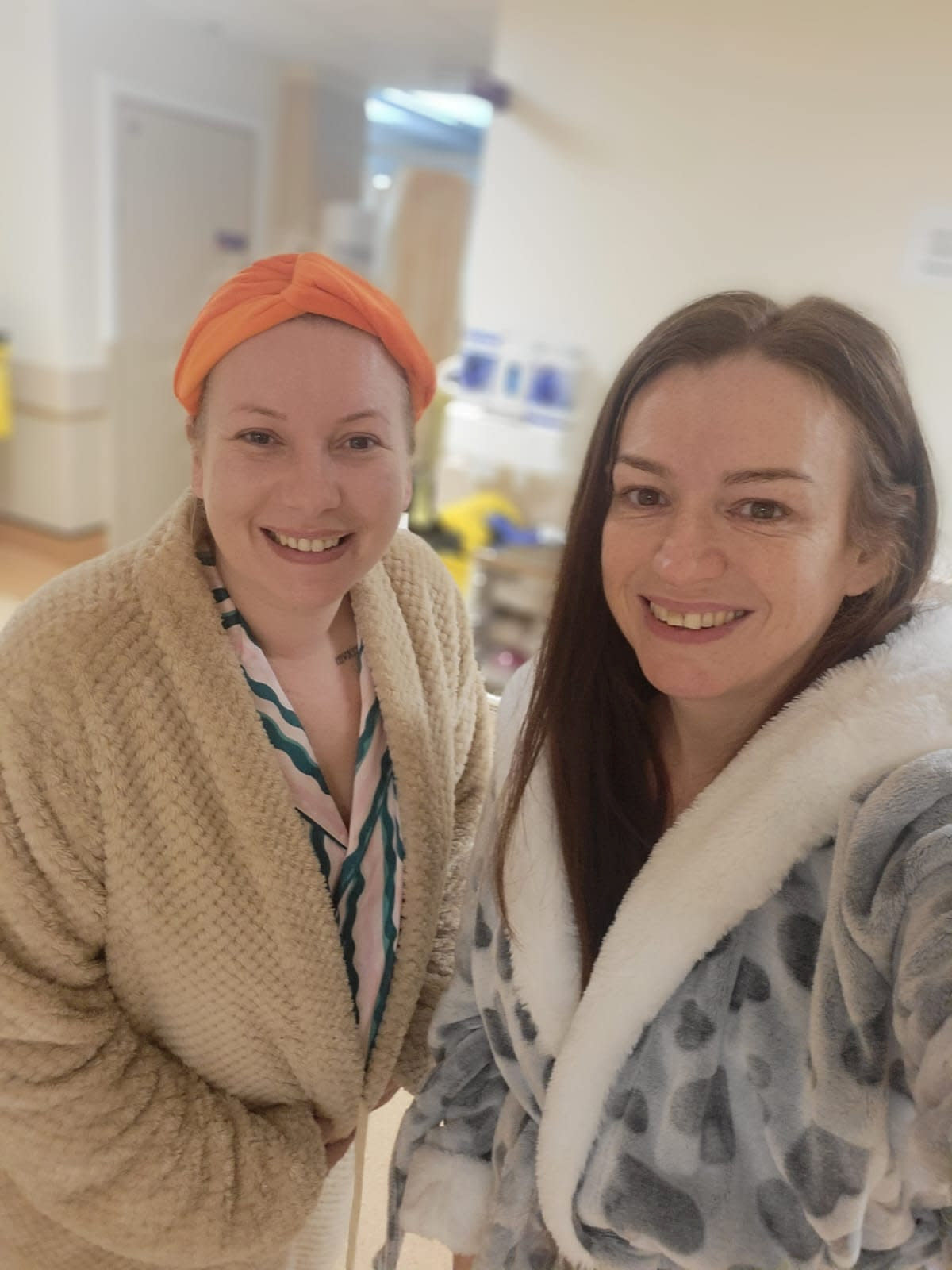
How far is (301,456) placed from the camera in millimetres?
825

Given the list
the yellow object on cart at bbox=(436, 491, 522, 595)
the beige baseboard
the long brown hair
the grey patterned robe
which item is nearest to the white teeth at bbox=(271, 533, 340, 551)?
the long brown hair

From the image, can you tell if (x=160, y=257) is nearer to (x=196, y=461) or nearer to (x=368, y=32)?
(x=368, y=32)

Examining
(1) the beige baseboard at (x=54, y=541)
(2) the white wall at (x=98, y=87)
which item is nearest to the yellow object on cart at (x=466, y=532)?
(1) the beige baseboard at (x=54, y=541)

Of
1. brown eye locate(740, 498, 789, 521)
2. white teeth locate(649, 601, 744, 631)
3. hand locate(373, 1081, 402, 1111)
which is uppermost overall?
brown eye locate(740, 498, 789, 521)

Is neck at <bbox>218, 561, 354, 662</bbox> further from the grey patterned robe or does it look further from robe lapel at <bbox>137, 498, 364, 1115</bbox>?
the grey patterned robe

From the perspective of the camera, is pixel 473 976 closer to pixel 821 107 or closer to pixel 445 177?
pixel 821 107

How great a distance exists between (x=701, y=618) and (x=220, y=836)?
465mm

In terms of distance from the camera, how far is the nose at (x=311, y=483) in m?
0.82

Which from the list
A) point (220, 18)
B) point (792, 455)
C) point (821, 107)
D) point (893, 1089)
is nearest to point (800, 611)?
point (792, 455)

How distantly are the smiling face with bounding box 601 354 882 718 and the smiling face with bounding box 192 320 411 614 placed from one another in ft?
0.80

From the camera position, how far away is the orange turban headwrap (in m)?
0.81

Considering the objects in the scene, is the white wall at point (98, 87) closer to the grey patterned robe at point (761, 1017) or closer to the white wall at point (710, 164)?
the white wall at point (710, 164)

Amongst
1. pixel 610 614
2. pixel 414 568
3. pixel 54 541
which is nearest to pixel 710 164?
pixel 414 568

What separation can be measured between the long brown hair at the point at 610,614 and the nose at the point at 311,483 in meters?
0.22
